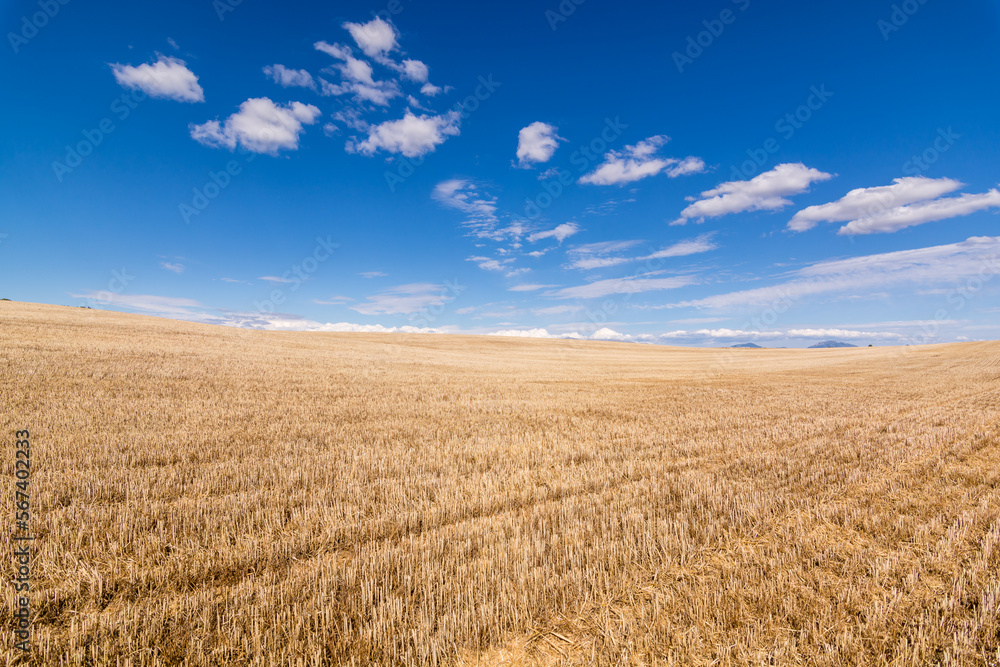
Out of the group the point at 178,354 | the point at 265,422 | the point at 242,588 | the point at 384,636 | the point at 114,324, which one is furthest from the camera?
the point at 114,324

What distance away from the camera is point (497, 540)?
5445mm

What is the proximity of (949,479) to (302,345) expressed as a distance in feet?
146

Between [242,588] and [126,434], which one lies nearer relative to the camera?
[242,588]

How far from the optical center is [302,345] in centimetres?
4222

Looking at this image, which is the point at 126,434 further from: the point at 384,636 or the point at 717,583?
the point at 717,583

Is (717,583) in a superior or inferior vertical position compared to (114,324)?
inferior

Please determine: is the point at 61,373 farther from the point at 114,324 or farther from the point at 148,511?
the point at 114,324

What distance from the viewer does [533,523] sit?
19.5ft

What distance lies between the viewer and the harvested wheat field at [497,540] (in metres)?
3.61

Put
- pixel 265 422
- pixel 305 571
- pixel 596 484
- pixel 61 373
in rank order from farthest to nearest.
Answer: pixel 61 373 → pixel 265 422 → pixel 596 484 → pixel 305 571

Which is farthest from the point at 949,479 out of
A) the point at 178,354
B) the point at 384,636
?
the point at 178,354

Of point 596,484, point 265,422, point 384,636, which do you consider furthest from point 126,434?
point 596,484

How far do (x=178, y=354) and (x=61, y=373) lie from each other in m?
8.46

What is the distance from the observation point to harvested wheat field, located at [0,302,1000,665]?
3.61 m
